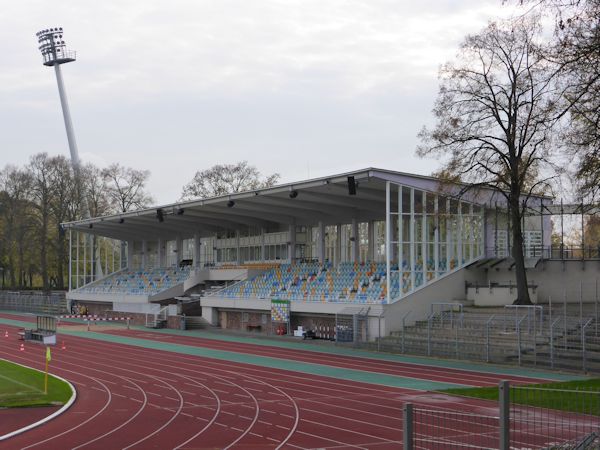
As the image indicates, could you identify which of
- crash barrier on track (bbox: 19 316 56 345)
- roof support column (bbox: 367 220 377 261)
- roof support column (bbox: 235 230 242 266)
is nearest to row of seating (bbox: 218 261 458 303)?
roof support column (bbox: 367 220 377 261)

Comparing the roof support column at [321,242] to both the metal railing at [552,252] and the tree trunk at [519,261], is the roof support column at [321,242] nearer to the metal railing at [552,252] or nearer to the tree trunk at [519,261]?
the metal railing at [552,252]

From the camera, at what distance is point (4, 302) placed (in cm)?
7912

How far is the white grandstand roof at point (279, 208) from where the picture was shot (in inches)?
1489

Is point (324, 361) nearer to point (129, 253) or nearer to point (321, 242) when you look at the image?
point (321, 242)

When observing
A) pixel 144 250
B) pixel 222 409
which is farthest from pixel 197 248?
pixel 222 409

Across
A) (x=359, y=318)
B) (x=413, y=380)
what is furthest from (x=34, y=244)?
(x=413, y=380)

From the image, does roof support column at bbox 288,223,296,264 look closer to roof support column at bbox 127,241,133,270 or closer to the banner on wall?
the banner on wall

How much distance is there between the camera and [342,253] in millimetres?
49906

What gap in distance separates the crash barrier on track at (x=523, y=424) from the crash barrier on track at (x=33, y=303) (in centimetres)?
6284

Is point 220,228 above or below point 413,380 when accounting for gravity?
above

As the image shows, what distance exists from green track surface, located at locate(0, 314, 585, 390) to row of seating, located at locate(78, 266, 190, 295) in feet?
47.9

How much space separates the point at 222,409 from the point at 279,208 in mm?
29359

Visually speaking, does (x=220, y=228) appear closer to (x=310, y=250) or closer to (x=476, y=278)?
(x=310, y=250)

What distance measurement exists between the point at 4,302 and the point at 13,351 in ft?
149
